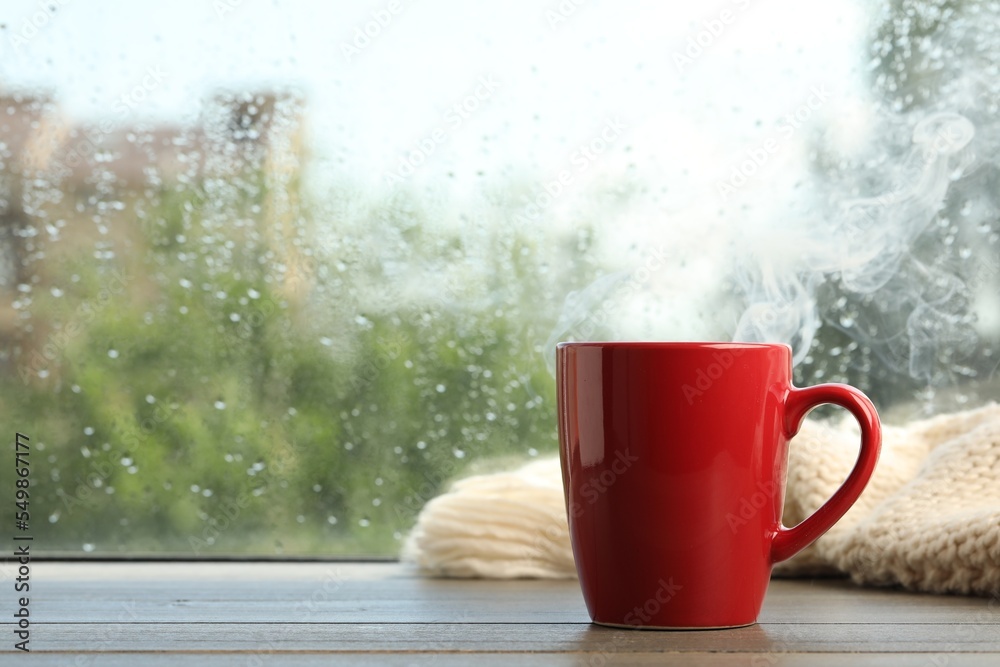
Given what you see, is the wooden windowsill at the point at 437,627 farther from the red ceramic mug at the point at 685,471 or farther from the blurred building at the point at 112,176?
the blurred building at the point at 112,176

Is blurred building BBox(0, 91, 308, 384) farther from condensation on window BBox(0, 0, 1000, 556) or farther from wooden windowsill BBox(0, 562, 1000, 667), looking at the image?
wooden windowsill BBox(0, 562, 1000, 667)

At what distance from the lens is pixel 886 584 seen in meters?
0.78

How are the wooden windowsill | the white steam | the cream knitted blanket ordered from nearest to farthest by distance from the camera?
the wooden windowsill, the cream knitted blanket, the white steam

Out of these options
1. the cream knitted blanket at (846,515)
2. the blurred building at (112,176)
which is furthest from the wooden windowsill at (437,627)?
the blurred building at (112,176)

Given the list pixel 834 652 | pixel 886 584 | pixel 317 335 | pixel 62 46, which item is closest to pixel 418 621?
pixel 834 652

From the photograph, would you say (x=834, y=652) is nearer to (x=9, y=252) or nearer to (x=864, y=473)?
(x=864, y=473)

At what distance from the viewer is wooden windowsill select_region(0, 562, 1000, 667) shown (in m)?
0.51

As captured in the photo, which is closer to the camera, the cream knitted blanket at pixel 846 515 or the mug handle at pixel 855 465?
the mug handle at pixel 855 465

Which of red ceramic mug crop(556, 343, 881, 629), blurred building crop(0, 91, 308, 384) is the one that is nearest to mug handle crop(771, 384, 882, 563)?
red ceramic mug crop(556, 343, 881, 629)

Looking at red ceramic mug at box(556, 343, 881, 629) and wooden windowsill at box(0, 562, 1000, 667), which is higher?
red ceramic mug at box(556, 343, 881, 629)

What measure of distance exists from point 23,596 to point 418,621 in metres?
0.31

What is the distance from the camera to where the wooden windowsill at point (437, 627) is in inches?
19.9

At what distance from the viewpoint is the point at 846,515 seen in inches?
34.7

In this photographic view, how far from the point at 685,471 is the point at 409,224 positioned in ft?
2.17
